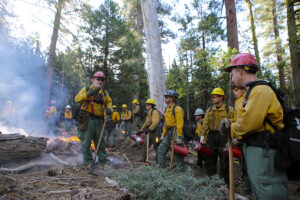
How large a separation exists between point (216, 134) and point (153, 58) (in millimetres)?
3191

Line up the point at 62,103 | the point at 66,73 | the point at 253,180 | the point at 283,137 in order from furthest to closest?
the point at 66,73 < the point at 62,103 < the point at 253,180 < the point at 283,137

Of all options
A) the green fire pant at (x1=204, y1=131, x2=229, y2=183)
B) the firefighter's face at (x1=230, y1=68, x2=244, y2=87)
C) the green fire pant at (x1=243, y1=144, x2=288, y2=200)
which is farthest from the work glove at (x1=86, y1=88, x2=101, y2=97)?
the green fire pant at (x1=243, y1=144, x2=288, y2=200)

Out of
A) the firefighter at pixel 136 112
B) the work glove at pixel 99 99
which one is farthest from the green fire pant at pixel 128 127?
the work glove at pixel 99 99

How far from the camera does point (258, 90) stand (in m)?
2.04

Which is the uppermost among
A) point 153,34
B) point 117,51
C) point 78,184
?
point 117,51

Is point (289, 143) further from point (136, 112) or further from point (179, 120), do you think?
point (136, 112)

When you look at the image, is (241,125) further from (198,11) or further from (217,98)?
(198,11)

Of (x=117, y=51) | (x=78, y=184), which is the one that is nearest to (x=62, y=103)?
(x=117, y=51)

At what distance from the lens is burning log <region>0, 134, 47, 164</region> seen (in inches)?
172

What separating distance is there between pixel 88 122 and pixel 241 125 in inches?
156

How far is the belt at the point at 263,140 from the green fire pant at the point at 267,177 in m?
0.05

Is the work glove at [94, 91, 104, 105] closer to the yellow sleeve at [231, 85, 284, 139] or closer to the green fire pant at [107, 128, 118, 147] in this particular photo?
the yellow sleeve at [231, 85, 284, 139]

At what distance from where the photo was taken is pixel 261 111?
1.96 m

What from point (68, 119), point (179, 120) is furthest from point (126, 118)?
point (179, 120)
